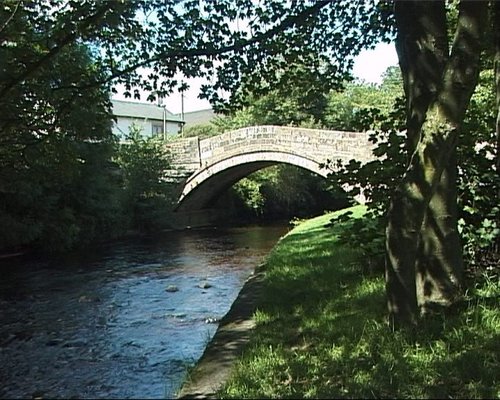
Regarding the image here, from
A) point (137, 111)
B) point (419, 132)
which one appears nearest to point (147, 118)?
point (137, 111)

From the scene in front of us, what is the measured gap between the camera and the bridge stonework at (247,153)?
63.2 feet

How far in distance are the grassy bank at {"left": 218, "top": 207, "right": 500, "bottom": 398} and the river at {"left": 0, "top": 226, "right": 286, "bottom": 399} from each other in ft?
2.59

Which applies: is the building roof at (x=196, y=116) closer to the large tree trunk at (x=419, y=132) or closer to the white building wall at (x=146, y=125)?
the white building wall at (x=146, y=125)

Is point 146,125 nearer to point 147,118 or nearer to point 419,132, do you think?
point 147,118

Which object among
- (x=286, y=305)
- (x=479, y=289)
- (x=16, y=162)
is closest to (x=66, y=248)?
(x=16, y=162)

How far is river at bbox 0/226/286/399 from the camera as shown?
4973 millimetres

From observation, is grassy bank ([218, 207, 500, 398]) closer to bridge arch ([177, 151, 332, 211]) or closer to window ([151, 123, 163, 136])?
bridge arch ([177, 151, 332, 211])

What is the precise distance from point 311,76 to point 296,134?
44.0 ft

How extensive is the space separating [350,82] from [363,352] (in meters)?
5.54

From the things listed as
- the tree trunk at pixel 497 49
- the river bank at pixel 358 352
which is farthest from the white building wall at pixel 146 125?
the river bank at pixel 358 352

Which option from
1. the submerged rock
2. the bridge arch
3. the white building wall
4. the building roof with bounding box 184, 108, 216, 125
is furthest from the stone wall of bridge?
the building roof with bounding box 184, 108, 216, 125

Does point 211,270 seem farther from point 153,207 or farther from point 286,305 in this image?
point 153,207

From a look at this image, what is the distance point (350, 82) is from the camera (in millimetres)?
8453

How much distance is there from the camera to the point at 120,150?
21.6 m
